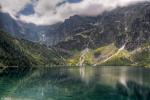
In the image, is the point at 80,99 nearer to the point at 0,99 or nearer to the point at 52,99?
the point at 52,99

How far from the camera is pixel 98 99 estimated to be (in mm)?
108125

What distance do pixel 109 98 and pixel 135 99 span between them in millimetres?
9594

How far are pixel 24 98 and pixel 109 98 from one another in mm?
31284

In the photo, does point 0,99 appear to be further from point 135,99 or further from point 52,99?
point 135,99

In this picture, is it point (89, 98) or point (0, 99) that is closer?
point (0, 99)

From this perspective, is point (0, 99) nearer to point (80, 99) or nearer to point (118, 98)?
point (80, 99)

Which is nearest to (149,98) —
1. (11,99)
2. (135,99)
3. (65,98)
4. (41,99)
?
(135,99)

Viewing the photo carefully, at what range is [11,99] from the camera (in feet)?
341

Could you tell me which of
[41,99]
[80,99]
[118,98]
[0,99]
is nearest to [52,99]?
[41,99]

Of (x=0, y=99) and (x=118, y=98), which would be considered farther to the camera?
(x=118, y=98)

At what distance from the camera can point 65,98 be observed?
10938 cm

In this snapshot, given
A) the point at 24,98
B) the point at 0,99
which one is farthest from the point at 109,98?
the point at 0,99

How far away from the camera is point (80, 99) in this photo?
109 m

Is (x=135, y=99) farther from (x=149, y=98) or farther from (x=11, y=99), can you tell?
(x=11, y=99)
